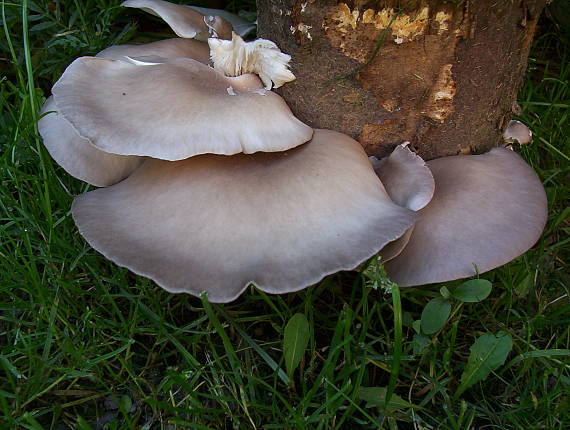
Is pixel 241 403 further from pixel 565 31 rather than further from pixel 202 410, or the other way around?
pixel 565 31

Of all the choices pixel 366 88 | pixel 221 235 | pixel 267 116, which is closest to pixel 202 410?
pixel 221 235

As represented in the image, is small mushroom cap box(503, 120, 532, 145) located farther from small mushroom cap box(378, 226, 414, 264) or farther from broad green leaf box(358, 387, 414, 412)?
broad green leaf box(358, 387, 414, 412)

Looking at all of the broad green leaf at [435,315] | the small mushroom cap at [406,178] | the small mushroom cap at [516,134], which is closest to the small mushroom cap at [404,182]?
the small mushroom cap at [406,178]

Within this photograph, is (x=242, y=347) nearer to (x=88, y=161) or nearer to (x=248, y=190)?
(x=248, y=190)

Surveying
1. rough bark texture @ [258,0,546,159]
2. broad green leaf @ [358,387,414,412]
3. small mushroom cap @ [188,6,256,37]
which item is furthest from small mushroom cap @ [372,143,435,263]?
small mushroom cap @ [188,6,256,37]

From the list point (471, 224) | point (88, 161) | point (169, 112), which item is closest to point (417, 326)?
point (471, 224)

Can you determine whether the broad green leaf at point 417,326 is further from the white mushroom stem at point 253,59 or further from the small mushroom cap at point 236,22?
the small mushroom cap at point 236,22

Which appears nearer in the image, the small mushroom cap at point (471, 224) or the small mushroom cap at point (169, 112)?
the small mushroom cap at point (169, 112)
